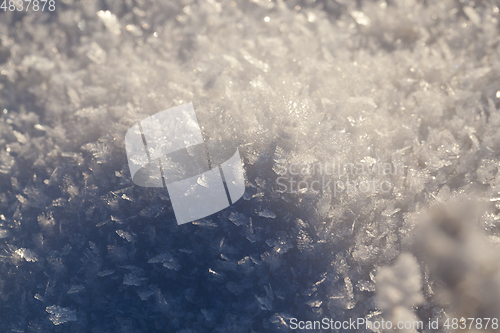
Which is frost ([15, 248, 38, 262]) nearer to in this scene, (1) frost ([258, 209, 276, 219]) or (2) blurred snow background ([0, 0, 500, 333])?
(2) blurred snow background ([0, 0, 500, 333])

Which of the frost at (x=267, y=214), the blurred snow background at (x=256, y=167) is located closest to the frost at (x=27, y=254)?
the blurred snow background at (x=256, y=167)

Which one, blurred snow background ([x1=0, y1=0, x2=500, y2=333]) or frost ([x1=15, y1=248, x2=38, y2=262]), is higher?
blurred snow background ([x1=0, y1=0, x2=500, y2=333])

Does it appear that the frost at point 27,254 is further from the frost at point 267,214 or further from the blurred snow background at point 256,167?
the frost at point 267,214

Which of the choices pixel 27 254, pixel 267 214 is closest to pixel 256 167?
pixel 267 214

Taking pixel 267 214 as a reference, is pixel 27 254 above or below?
below

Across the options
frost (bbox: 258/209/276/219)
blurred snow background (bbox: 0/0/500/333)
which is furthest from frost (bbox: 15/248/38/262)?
frost (bbox: 258/209/276/219)

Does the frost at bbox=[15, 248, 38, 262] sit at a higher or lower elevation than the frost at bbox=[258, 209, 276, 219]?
lower

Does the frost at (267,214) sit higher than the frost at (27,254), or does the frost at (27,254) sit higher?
the frost at (267,214)

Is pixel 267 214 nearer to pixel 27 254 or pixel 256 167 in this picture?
pixel 256 167
